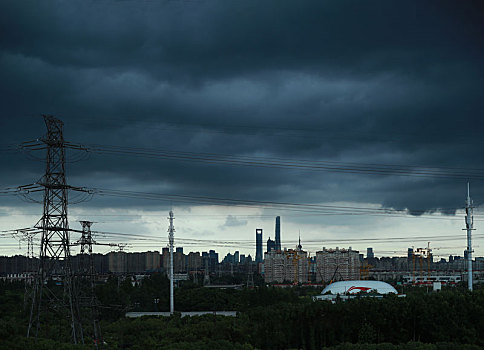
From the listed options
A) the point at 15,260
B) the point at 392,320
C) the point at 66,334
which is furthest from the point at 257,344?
the point at 15,260

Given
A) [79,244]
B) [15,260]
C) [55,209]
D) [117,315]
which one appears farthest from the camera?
[15,260]

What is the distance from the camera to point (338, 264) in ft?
511

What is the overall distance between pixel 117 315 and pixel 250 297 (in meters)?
17.7

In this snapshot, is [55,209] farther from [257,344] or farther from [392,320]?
[392,320]

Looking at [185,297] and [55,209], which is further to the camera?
[185,297]

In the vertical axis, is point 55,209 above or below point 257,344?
above

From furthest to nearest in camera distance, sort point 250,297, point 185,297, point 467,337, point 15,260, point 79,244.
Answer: point 15,260, point 185,297, point 250,297, point 79,244, point 467,337

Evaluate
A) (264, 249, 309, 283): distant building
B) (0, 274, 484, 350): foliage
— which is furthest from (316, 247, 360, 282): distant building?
(0, 274, 484, 350): foliage

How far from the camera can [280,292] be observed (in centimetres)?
7162

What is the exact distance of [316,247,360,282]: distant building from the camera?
157m

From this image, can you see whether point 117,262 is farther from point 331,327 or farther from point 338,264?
point 331,327

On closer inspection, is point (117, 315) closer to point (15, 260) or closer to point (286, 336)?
point (286, 336)

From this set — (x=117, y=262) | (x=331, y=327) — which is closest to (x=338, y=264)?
(x=117, y=262)

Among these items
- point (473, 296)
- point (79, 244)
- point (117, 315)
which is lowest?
point (117, 315)
